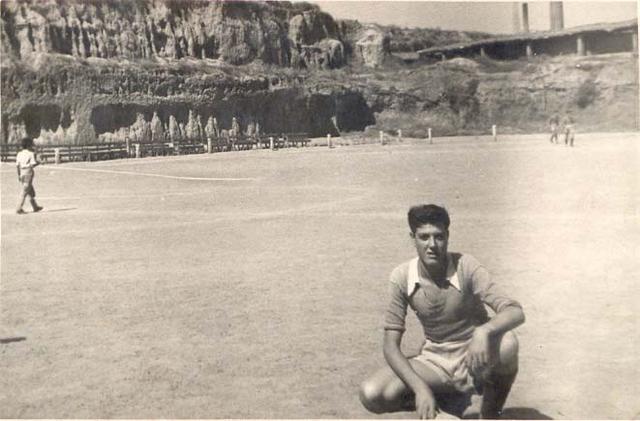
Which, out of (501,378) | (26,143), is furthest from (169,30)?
(501,378)

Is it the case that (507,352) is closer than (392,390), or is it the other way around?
(507,352)

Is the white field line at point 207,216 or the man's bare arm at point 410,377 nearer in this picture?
the man's bare arm at point 410,377

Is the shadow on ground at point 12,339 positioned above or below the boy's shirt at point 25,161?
below

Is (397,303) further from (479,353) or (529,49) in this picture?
(529,49)

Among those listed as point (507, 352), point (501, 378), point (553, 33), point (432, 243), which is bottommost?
point (501, 378)

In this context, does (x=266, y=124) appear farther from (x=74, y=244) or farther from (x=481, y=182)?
(x=74, y=244)

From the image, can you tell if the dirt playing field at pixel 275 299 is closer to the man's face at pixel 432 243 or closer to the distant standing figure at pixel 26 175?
the distant standing figure at pixel 26 175

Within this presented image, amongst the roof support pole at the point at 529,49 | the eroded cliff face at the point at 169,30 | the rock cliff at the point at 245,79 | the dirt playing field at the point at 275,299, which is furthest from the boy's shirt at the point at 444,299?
the roof support pole at the point at 529,49
